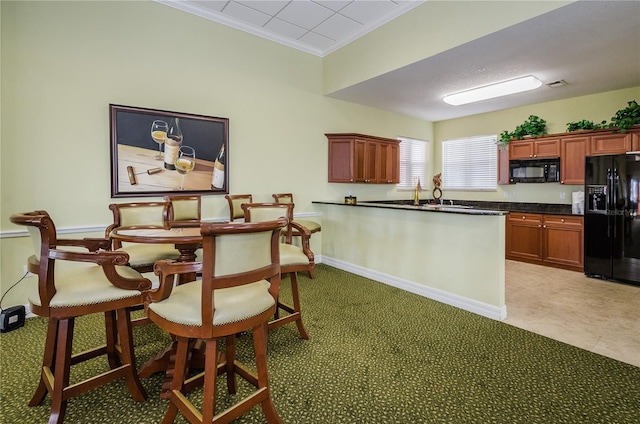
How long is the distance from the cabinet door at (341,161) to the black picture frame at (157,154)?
6.08 feet

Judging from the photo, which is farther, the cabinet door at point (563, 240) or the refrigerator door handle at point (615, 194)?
the cabinet door at point (563, 240)

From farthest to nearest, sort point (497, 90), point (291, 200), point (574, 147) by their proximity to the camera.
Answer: point (574, 147), point (291, 200), point (497, 90)

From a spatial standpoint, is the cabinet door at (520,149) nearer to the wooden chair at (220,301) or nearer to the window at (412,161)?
the window at (412,161)

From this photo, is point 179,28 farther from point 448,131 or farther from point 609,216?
point 609,216

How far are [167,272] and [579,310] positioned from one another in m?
3.95

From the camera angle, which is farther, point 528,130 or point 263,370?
point 528,130

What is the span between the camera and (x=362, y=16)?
4.03 meters

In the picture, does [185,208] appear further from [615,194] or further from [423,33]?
[615,194]

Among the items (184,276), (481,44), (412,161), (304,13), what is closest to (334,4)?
(304,13)

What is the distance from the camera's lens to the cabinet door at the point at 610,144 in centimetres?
444

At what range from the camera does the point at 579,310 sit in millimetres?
3258

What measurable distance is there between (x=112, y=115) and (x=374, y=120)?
4283 mm

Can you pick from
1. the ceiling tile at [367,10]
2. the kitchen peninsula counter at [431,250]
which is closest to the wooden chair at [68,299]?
the kitchen peninsula counter at [431,250]

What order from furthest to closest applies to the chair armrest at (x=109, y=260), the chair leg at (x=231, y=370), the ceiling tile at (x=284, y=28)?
1. the ceiling tile at (x=284, y=28)
2. the chair leg at (x=231, y=370)
3. the chair armrest at (x=109, y=260)
